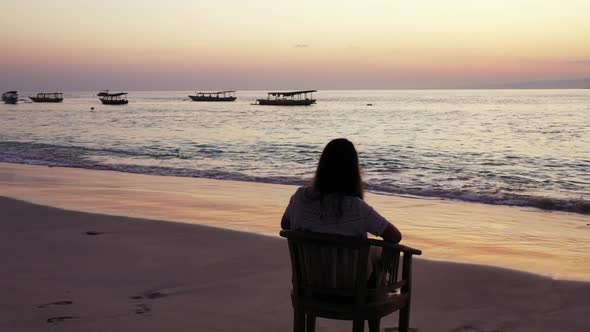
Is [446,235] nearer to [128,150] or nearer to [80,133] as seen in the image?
[128,150]

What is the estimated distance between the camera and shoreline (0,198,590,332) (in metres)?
4.61

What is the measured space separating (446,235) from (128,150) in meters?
22.4

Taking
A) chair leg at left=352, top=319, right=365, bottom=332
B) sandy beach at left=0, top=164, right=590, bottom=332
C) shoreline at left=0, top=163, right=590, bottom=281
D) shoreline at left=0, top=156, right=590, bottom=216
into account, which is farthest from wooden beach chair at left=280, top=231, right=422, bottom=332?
shoreline at left=0, top=156, right=590, bottom=216

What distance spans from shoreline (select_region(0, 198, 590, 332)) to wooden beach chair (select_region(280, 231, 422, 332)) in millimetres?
1262

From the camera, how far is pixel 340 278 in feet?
10.6

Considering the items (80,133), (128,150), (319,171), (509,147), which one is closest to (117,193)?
(319,171)

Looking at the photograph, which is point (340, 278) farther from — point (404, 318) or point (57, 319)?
point (57, 319)

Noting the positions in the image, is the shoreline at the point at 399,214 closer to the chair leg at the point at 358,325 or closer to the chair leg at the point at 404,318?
the chair leg at the point at 404,318

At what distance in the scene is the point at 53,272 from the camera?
5844 millimetres

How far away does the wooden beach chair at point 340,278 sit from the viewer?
3141mm

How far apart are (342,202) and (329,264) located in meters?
0.33

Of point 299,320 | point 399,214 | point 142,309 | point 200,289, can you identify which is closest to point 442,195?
point 399,214

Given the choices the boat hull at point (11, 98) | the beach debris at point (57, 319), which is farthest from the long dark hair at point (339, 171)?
the boat hull at point (11, 98)

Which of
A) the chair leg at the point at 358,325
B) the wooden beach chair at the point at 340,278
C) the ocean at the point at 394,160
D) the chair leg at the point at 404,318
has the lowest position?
the ocean at the point at 394,160
